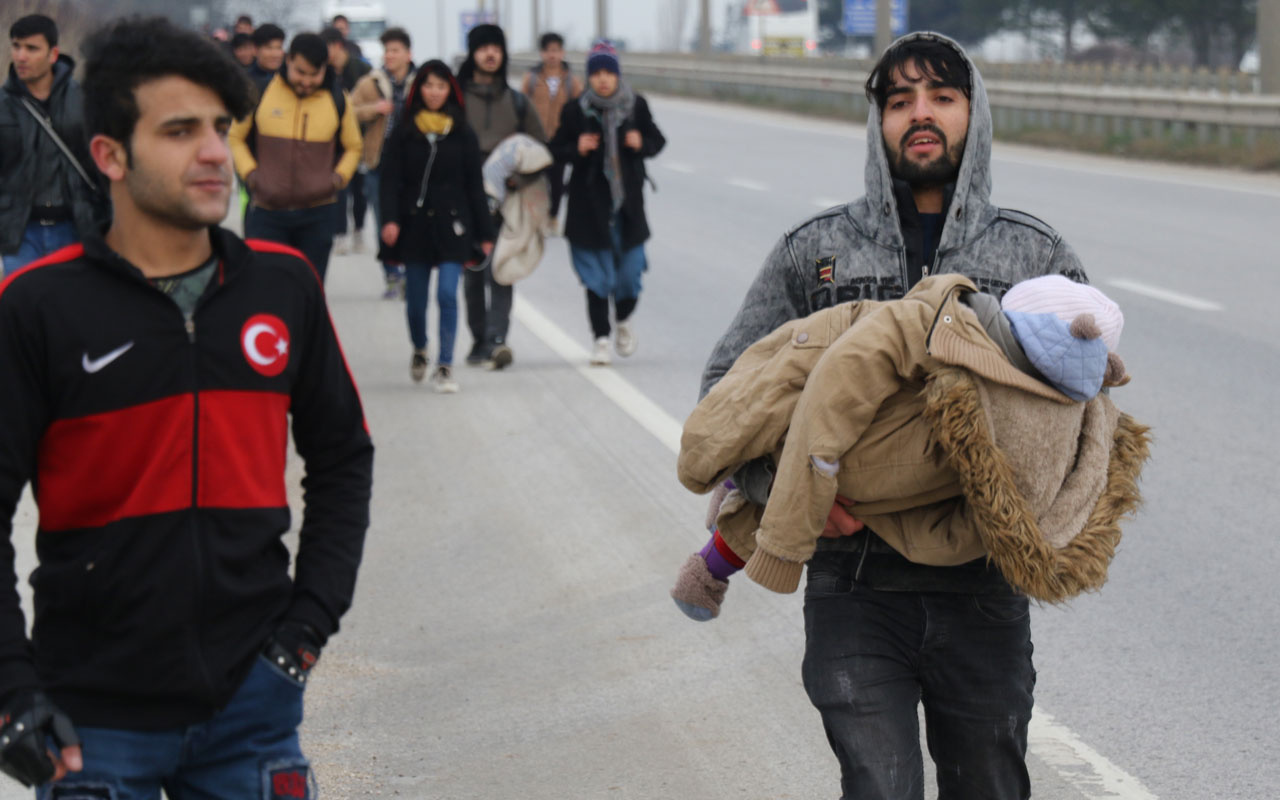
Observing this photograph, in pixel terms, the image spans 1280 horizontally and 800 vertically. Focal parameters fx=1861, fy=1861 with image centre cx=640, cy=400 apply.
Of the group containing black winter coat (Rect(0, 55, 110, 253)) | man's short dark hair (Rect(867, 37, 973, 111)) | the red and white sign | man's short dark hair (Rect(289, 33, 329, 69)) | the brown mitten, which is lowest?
the brown mitten

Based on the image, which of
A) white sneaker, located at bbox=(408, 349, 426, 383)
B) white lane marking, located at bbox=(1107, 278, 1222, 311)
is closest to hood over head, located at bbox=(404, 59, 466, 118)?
white sneaker, located at bbox=(408, 349, 426, 383)

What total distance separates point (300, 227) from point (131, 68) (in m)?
7.85

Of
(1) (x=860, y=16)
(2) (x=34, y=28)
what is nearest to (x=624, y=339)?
(2) (x=34, y=28)

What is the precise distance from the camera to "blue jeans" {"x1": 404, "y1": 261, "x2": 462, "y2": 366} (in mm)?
10758

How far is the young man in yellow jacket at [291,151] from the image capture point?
10.4 m

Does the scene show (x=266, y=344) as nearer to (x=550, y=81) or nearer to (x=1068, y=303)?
(x=1068, y=303)

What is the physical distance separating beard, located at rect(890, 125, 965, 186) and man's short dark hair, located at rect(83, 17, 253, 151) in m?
1.36

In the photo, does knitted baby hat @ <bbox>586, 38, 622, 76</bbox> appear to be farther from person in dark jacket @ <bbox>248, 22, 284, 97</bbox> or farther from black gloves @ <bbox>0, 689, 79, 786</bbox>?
black gloves @ <bbox>0, 689, 79, 786</bbox>

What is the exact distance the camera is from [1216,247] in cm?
1598

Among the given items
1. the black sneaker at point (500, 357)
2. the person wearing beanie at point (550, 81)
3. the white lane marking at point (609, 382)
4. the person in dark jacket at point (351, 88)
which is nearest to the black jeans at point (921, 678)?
the white lane marking at point (609, 382)

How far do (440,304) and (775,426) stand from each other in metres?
7.66

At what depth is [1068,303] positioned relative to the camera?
318 centimetres

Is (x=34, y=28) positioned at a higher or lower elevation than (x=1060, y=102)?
higher

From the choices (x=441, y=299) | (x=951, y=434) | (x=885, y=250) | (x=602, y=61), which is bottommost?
(x=441, y=299)
